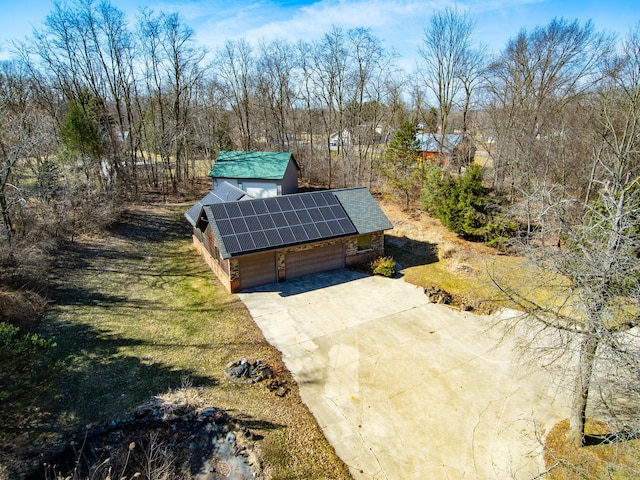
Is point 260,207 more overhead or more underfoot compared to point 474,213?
more overhead

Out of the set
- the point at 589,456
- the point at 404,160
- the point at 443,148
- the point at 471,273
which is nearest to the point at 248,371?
the point at 589,456

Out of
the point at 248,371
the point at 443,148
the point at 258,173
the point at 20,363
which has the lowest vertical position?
the point at 248,371

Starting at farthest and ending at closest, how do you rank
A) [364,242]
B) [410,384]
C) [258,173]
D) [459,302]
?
[258,173], [364,242], [459,302], [410,384]

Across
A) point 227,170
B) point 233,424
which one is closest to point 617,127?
point 233,424

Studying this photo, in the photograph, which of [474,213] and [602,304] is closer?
[602,304]

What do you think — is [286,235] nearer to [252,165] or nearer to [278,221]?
[278,221]

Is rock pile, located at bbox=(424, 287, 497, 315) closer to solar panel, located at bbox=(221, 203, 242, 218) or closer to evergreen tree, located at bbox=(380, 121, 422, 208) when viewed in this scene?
solar panel, located at bbox=(221, 203, 242, 218)

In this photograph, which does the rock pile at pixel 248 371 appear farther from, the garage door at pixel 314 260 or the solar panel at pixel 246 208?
the solar panel at pixel 246 208
